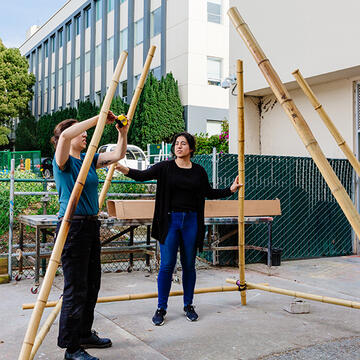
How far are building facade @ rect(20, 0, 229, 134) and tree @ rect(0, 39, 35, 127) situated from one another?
6899 millimetres

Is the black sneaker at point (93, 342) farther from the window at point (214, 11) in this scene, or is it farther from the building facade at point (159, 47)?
the window at point (214, 11)

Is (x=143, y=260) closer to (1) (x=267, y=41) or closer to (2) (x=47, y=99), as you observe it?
(1) (x=267, y=41)

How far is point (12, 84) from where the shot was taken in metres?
41.9

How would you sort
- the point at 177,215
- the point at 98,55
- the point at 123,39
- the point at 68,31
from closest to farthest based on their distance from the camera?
the point at 177,215, the point at 123,39, the point at 98,55, the point at 68,31

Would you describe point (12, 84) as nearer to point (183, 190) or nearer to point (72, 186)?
point (183, 190)

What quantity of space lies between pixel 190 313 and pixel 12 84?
135 feet

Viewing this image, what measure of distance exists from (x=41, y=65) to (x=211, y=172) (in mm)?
41237

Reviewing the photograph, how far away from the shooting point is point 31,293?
6.12 metres

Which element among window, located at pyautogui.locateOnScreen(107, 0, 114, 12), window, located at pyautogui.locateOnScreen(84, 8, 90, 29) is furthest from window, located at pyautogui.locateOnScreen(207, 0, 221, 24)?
window, located at pyautogui.locateOnScreen(84, 8, 90, 29)

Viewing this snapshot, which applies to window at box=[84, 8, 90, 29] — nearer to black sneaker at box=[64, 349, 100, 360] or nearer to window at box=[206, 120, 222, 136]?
window at box=[206, 120, 222, 136]

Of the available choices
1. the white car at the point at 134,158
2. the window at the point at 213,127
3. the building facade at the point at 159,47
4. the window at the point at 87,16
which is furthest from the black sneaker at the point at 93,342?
the window at the point at 87,16

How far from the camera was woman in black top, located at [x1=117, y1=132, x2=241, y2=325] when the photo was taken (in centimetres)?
489

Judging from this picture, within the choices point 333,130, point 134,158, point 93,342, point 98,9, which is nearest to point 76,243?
point 93,342

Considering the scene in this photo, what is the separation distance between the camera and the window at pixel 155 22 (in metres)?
27.2
